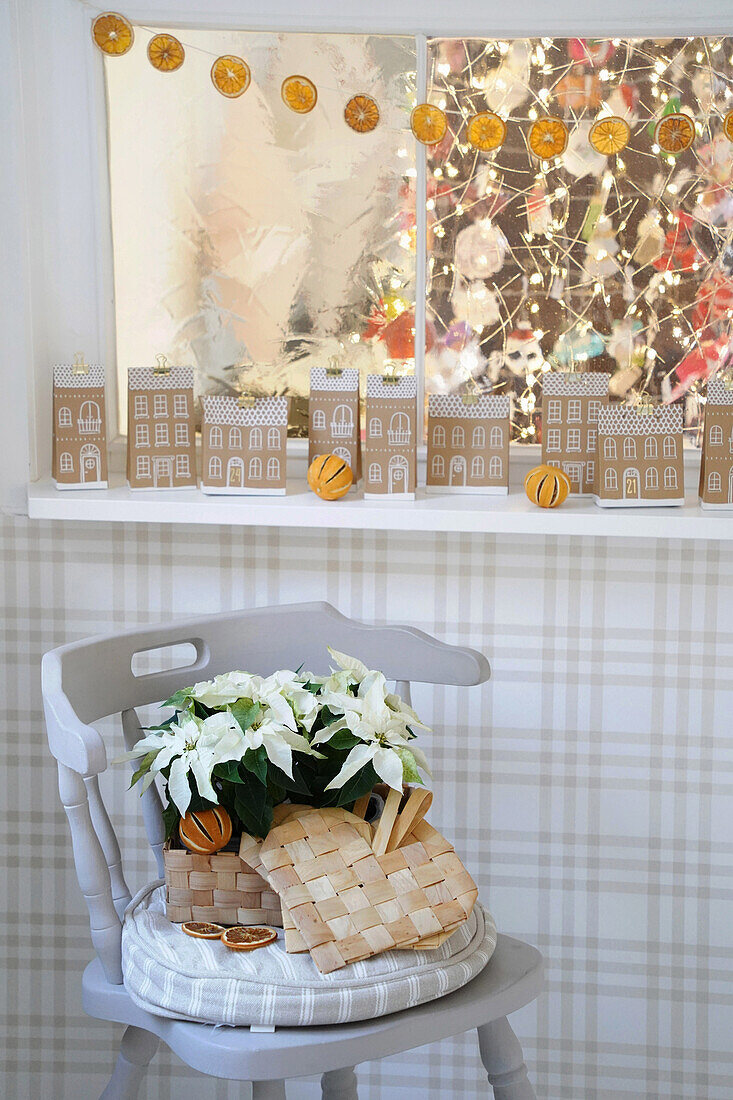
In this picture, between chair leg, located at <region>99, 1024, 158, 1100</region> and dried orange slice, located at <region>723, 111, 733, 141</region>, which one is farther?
dried orange slice, located at <region>723, 111, 733, 141</region>

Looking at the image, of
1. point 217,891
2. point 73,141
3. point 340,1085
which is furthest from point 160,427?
point 340,1085

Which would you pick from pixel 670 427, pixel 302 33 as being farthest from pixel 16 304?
pixel 670 427

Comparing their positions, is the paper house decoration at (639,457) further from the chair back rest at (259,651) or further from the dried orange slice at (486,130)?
Result: the dried orange slice at (486,130)

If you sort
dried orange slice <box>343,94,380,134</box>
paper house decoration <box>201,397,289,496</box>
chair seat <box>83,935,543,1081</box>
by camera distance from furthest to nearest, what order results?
dried orange slice <box>343,94,380,134</box> < paper house decoration <box>201,397,289,496</box> < chair seat <box>83,935,543,1081</box>

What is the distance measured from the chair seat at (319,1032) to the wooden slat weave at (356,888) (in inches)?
2.6

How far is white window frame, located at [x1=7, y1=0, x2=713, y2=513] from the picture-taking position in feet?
5.11

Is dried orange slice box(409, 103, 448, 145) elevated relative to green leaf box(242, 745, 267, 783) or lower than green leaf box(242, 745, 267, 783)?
elevated

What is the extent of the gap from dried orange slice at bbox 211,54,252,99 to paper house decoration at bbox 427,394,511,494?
566 millimetres

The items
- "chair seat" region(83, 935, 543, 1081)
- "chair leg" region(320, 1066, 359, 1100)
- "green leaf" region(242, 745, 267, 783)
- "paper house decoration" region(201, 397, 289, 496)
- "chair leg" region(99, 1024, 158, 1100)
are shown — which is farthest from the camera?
"paper house decoration" region(201, 397, 289, 496)

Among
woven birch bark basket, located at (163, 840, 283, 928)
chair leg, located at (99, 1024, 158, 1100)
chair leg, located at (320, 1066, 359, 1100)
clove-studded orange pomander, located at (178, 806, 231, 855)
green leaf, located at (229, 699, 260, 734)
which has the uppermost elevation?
green leaf, located at (229, 699, 260, 734)

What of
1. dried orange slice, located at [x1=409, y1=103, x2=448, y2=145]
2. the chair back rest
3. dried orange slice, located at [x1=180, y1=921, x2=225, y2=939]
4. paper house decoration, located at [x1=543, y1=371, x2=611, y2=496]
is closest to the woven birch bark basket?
dried orange slice, located at [x1=180, y1=921, x2=225, y2=939]

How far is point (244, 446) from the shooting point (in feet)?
4.98

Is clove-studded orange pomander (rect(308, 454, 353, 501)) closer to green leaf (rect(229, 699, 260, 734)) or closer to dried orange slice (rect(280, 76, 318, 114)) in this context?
green leaf (rect(229, 699, 260, 734))

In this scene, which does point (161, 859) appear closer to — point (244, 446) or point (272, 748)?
point (272, 748)
